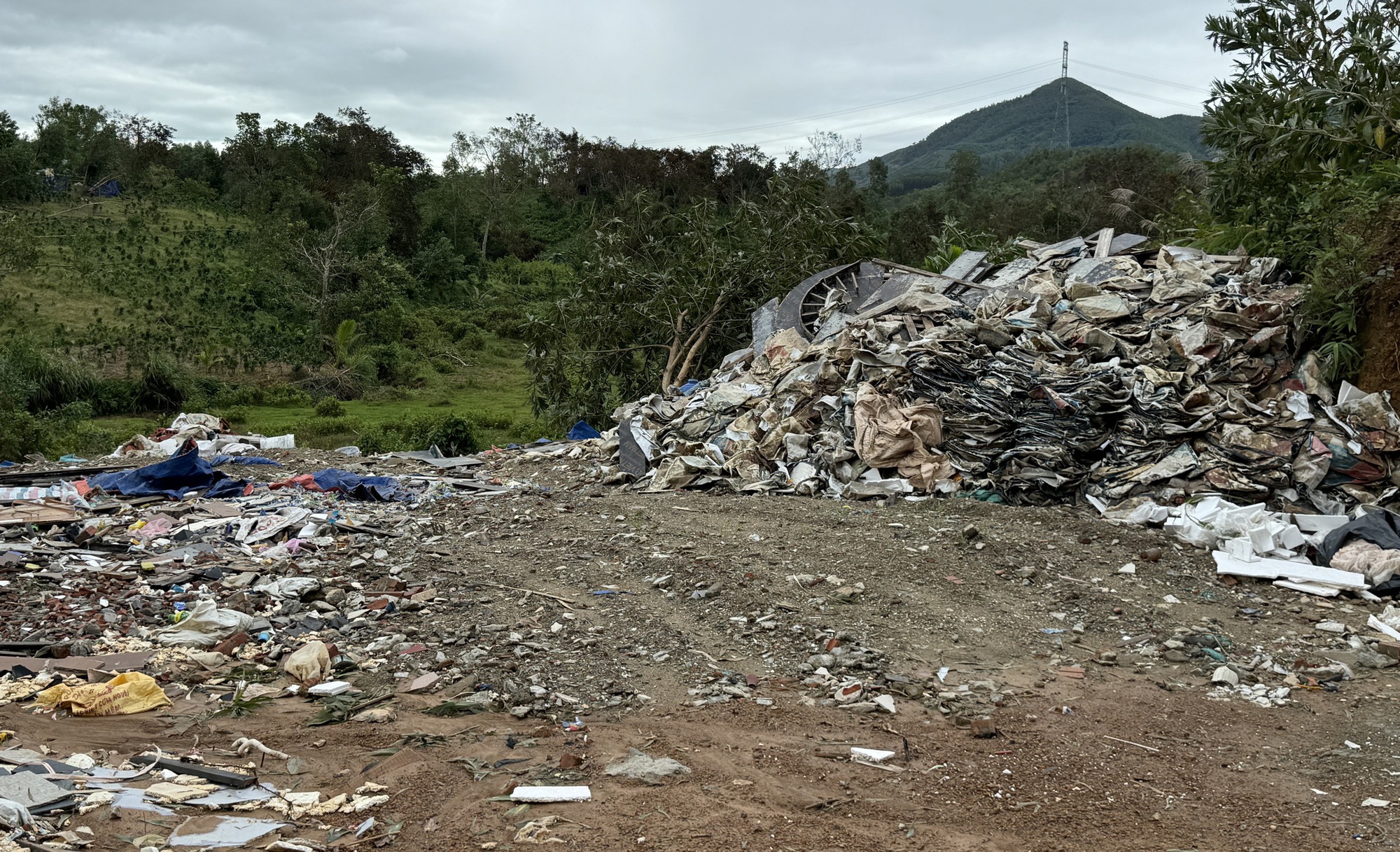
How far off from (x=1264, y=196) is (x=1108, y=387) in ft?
10.4

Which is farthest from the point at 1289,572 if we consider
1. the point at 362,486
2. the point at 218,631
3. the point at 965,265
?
the point at 362,486

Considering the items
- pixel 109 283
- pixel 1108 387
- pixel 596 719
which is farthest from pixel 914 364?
pixel 109 283

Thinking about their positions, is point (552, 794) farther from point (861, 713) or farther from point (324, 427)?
point (324, 427)

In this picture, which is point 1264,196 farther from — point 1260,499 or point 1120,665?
point 1120,665

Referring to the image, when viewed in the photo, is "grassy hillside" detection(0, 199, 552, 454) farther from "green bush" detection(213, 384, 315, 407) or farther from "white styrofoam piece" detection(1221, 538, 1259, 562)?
"white styrofoam piece" detection(1221, 538, 1259, 562)

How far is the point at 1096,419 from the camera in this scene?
7215 millimetres

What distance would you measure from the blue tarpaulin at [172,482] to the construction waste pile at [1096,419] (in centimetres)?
332

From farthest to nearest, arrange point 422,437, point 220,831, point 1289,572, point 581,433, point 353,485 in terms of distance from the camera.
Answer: point 422,437, point 581,433, point 353,485, point 1289,572, point 220,831

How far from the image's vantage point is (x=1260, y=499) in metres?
6.49

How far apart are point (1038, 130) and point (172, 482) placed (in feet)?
247

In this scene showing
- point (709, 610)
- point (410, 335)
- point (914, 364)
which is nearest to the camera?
point (709, 610)

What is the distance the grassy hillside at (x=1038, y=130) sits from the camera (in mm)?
62875

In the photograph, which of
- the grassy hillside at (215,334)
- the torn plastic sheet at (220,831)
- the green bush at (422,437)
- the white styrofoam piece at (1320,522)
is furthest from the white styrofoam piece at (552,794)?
the grassy hillside at (215,334)

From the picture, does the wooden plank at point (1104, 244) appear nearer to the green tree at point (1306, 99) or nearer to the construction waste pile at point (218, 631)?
the green tree at point (1306, 99)
